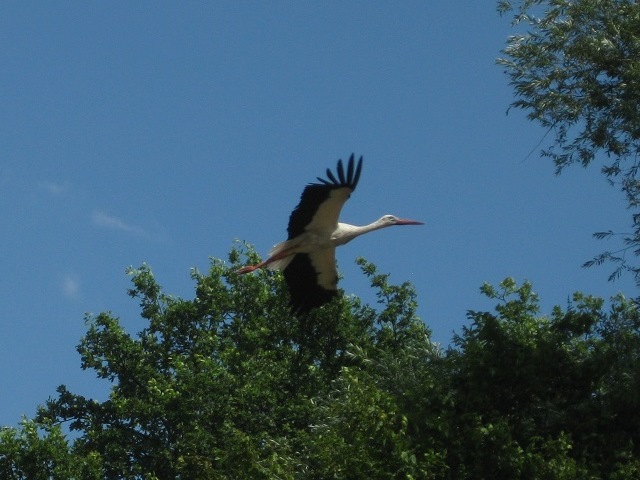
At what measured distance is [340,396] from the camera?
1988 centimetres

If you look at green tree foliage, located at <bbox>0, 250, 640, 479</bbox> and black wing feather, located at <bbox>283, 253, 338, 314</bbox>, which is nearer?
green tree foliage, located at <bbox>0, 250, 640, 479</bbox>

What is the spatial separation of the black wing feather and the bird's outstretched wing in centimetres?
59

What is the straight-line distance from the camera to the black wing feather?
17562 millimetres

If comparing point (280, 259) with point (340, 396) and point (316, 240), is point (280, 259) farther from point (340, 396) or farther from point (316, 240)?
point (340, 396)

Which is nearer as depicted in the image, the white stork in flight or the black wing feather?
the white stork in flight

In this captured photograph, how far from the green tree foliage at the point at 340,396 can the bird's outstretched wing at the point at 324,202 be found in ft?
6.77

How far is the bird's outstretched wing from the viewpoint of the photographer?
1616cm

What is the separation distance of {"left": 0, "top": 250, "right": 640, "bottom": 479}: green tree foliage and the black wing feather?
1.22m

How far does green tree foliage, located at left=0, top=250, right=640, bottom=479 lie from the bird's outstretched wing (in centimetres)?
206

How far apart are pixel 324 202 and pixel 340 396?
4331 mm

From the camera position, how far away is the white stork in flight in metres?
16.3

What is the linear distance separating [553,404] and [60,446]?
929 centimetres

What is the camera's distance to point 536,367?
625 inches

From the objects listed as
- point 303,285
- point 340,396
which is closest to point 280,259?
point 303,285
